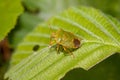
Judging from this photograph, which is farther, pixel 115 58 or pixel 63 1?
pixel 63 1

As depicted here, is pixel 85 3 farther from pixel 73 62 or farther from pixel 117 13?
pixel 73 62

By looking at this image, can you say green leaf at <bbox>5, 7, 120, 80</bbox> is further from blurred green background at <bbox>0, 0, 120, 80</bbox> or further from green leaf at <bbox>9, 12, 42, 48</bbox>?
green leaf at <bbox>9, 12, 42, 48</bbox>

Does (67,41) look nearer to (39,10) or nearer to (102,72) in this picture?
(102,72)

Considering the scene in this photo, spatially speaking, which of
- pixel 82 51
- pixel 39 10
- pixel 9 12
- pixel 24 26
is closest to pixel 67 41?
pixel 82 51

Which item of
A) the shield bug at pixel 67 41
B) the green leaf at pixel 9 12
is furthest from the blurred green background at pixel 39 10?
the shield bug at pixel 67 41

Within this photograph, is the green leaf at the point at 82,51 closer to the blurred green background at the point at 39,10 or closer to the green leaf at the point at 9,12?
the green leaf at the point at 9,12

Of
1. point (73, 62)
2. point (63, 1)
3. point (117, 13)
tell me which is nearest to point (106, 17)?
point (73, 62)
